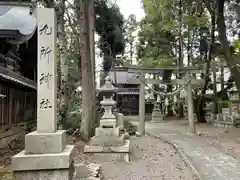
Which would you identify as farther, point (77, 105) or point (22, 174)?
point (77, 105)

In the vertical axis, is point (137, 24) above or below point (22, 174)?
above

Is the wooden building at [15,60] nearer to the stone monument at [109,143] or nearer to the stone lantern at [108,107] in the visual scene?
the stone lantern at [108,107]

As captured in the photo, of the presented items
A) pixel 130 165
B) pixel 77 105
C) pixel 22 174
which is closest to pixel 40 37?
pixel 22 174

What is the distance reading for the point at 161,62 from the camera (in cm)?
2542

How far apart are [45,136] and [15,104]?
7.28 meters

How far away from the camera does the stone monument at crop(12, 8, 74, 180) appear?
5051 mm

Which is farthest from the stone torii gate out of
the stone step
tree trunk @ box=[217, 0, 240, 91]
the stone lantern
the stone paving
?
the stone step

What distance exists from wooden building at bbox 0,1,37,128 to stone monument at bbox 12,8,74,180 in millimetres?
3691

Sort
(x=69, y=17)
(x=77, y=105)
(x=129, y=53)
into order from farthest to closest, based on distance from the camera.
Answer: (x=129, y=53)
(x=77, y=105)
(x=69, y=17)

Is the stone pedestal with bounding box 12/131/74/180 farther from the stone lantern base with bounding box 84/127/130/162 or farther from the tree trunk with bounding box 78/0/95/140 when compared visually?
the tree trunk with bounding box 78/0/95/140

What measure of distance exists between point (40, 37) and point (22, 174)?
2323 mm

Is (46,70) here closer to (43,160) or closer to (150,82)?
(43,160)

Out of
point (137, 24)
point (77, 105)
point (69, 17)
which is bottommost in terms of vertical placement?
point (77, 105)

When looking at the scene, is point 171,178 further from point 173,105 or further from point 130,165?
point 173,105
